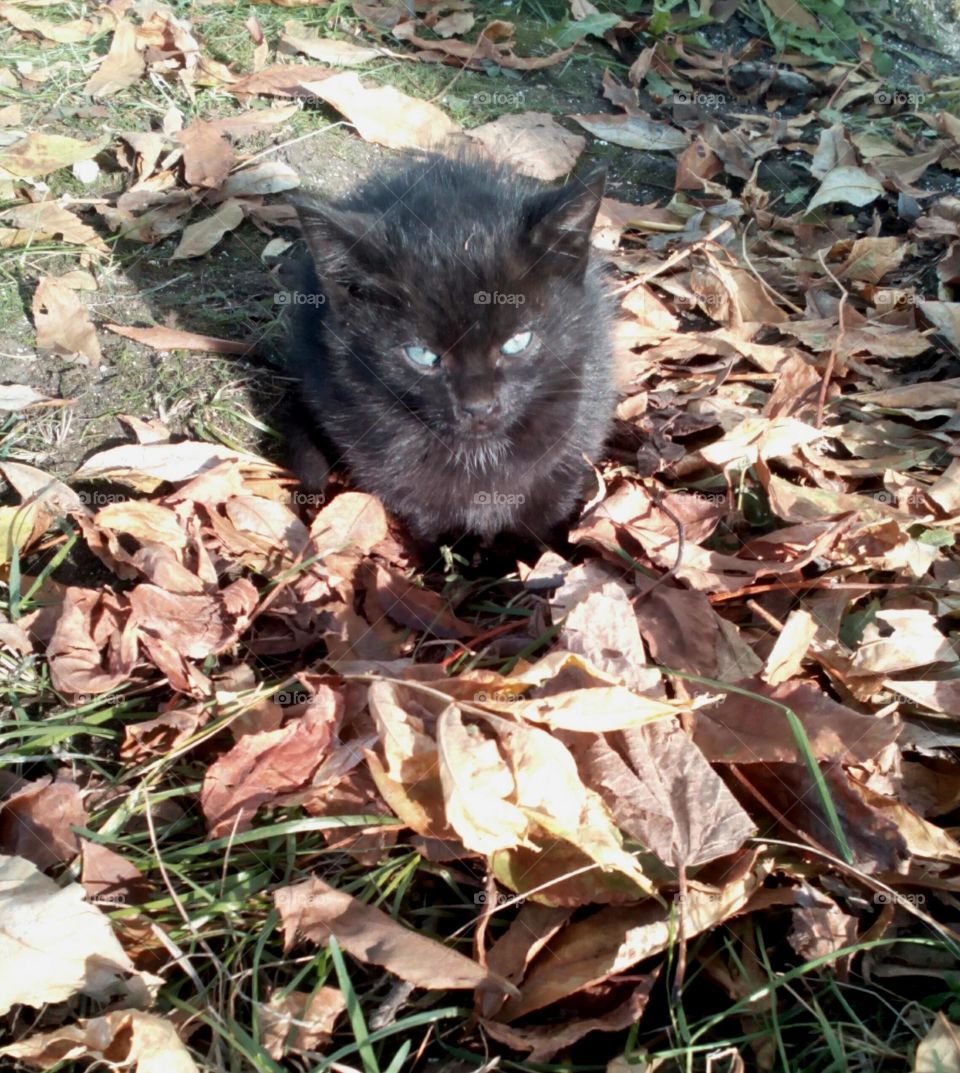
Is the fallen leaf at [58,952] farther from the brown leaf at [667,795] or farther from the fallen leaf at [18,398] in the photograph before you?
the fallen leaf at [18,398]

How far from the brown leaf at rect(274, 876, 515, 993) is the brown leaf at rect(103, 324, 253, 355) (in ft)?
6.51

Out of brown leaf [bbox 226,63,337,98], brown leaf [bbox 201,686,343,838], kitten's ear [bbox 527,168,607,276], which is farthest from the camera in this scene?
brown leaf [bbox 226,63,337,98]

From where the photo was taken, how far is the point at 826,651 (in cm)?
233

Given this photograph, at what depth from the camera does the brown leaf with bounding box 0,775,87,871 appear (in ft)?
6.82

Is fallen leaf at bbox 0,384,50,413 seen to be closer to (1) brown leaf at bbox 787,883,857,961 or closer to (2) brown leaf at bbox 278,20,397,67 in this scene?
(2) brown leaf at bbox 278,20,397,67

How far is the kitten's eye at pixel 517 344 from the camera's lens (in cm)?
262

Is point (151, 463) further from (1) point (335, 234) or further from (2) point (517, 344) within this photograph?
(2) point (517, 344)

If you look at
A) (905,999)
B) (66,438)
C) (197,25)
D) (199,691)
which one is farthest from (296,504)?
(197,25)

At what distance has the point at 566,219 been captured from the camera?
8.33 ft

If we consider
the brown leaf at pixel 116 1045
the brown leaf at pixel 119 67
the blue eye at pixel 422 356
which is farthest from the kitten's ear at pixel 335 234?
the brown leaf at pixel 119 67

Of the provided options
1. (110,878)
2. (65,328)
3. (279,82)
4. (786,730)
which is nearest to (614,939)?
(786,730)

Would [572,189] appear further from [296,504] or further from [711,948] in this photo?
[711,948]

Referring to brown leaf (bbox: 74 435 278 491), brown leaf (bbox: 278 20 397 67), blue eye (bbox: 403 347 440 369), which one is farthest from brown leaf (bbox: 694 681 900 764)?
brown leaf (bbox: 278 20 397 67)

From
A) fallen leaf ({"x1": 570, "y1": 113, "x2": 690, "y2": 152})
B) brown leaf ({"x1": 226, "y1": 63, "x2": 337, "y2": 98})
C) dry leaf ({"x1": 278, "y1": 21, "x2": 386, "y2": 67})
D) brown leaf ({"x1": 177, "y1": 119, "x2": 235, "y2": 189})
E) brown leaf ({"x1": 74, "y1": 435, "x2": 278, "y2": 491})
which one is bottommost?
brown leaf ({"x1": 74, "y1": 435, "x2": 278, "y2": 491})
